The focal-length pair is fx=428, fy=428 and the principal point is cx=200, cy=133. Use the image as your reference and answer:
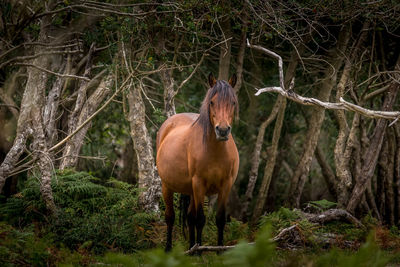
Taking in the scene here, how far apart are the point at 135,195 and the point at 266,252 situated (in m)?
6.32

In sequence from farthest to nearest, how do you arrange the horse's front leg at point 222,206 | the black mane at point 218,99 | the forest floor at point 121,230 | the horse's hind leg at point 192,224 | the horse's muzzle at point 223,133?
the horse's hind leg at point 192,224
the horse's front leg at point 222,206
the forest floor at point 121,230
the black mane at point 218,99
the horse's muzzle at point 223,133

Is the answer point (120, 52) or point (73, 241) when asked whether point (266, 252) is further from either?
point (120, 52)

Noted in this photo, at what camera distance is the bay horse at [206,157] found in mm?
5465

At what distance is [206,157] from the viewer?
5852mm

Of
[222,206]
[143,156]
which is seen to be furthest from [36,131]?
[222,206]


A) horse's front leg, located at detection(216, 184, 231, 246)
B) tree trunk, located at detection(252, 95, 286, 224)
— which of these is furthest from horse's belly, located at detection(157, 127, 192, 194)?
tree trunk, located at detection(252, 95, 286, 224)

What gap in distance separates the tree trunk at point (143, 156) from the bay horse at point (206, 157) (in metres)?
1.23

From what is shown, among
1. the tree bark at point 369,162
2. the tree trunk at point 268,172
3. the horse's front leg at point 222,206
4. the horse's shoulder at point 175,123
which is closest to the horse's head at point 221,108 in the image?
the horse's front leg at point 222,206

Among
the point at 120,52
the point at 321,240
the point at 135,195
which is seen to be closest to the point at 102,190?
the point at 135,195

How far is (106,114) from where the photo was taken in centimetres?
1234

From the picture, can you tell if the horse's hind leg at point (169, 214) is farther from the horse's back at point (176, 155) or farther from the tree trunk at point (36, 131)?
the tree trunk at point (36, 131)

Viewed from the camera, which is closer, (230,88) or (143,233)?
(230,88)

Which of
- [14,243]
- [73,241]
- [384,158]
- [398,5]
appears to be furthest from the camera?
[384,158]

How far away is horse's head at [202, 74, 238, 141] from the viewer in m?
5.21
